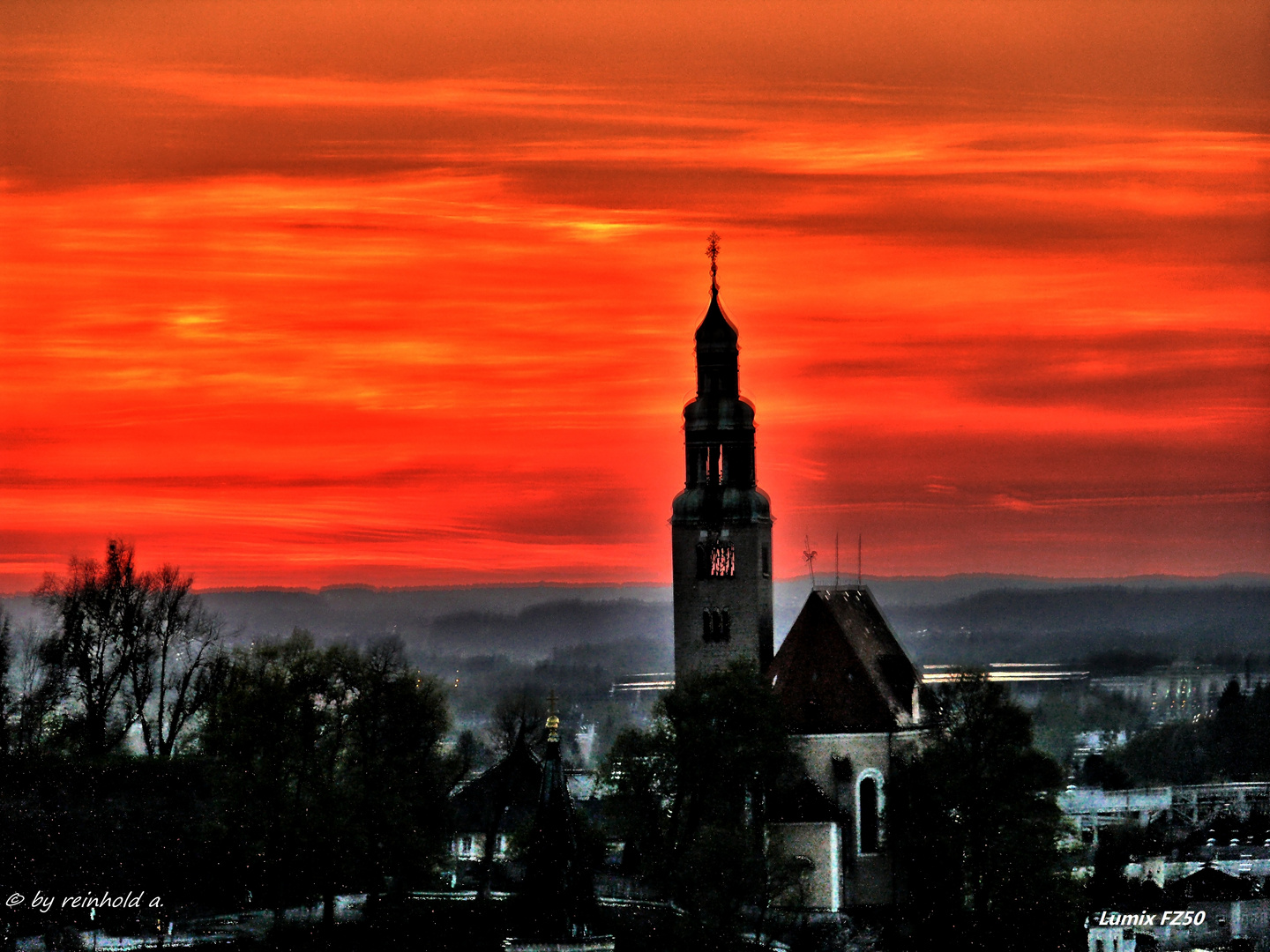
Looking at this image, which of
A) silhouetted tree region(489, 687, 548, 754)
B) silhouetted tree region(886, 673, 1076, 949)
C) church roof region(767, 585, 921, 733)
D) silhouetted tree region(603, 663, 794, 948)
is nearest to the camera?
silhouetted tree region(886, 673, 1076, 949)

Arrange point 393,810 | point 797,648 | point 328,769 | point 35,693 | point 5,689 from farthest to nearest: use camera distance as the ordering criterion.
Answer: point 35,693 < point 5,689 < point 797,648 < point 328,769 < point 393,810

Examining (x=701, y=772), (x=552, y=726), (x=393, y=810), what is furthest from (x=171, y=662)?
(x=552, y=726)

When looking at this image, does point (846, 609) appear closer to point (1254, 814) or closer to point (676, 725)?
point (676, 725)

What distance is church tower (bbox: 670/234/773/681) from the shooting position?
94.3 metres

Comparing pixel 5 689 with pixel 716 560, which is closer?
pixel 5 689

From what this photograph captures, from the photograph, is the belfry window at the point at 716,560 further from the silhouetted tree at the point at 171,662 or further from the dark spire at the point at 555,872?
the dark spire at the point at 555,872

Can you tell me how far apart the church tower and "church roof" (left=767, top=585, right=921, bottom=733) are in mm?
1927

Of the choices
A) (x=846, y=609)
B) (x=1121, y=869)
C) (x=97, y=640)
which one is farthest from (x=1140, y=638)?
(x=97, y=640)

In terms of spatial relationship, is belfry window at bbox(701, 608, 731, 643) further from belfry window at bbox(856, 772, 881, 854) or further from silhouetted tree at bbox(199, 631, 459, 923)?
silhouetted tree at bbox(199, 631, 459, 923)

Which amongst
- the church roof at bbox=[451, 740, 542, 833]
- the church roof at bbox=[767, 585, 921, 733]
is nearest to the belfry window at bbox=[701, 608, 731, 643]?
the church roof at bbox=[767, 585, 921, 733]

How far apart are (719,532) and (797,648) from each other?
5103 mm

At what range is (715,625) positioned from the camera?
9444cm

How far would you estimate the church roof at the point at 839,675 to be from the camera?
9156 centimetres

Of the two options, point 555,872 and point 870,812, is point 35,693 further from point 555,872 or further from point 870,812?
point 555,872
